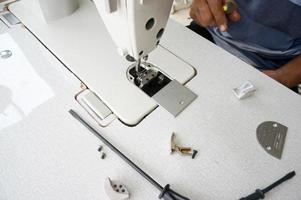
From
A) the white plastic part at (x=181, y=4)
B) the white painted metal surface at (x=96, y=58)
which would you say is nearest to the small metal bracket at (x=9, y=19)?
the white painted metal surface at (x=96, y=58)

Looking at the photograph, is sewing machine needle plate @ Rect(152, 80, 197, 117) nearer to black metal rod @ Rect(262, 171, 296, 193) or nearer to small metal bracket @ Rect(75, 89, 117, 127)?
small metal bracket @ Rect(75, 89, 117, 127)

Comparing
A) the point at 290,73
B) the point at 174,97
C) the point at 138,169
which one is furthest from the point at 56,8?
the point at 290,73

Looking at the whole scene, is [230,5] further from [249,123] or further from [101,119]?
[101,119]

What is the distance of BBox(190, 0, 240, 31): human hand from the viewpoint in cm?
85

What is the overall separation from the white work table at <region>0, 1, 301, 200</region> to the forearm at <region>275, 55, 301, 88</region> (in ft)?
0.86

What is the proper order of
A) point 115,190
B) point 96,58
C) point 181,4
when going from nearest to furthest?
point 115,190, point 96,58, point 181,4

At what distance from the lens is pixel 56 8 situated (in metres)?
0.82

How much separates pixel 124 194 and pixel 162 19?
16.5 inches

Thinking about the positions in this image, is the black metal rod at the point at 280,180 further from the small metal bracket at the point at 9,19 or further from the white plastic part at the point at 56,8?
the small metal bracket at the point at 9,19

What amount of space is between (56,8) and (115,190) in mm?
669

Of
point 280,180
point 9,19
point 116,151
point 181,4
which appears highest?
point 9,19

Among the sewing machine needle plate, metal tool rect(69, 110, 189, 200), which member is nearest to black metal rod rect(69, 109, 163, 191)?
metal tool rect(69, 110, 189, 200)

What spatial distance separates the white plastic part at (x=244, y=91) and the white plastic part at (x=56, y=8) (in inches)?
26.2

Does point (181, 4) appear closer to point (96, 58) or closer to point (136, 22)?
point (96, 58)
